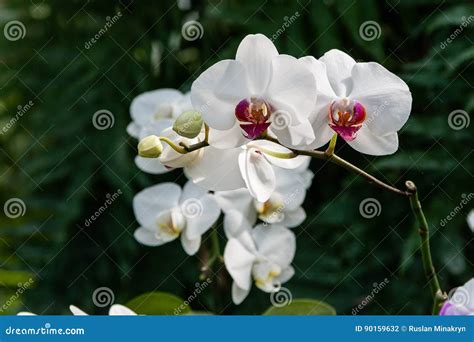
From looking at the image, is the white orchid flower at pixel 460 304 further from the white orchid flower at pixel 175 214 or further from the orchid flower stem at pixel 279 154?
the white orchid flower at pixel 175 214

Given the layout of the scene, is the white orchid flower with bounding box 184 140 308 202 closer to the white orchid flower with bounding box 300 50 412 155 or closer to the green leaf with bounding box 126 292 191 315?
the white orchid flower with bounding box 300 50 412 155

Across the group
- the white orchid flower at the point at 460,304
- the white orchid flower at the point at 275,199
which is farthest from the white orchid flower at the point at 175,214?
the white orchid flower at the point at 460,304

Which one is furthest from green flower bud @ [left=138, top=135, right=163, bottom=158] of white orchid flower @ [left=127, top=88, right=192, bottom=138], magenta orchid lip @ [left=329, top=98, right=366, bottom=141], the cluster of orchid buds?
white orchid flower @ [left=127, top=88, right=192, bottom=138]

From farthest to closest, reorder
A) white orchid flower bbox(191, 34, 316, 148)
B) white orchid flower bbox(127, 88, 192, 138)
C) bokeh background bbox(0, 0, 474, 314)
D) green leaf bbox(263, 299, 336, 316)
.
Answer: bokeh background bbox(0, 0, 474, 314), white orchid flower bbox(127, 88, 192, 138), green leaf bbox(263, 299, 336, 316), white orchid flower bbox(191, 34, 316, 148)

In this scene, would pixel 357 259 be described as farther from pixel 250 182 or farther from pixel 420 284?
pixel 250 182

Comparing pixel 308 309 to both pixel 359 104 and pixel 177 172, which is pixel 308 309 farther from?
pixel 177 172

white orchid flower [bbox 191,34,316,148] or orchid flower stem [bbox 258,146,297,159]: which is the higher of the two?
white orchid flower [bbox 191,34,316,148]
